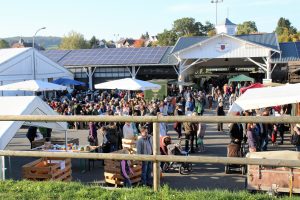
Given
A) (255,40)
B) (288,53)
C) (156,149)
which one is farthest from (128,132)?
(255,40)

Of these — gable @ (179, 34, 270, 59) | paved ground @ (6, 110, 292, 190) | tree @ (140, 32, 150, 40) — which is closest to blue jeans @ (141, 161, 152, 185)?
paved ground @ (6, 110, 292, 190)

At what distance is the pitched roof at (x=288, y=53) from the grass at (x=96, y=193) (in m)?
33.2

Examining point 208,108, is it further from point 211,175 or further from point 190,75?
point 211,175

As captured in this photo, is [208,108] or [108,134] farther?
[208,108]

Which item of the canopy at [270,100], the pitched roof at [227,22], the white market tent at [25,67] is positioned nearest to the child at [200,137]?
the canopy at [270,100]

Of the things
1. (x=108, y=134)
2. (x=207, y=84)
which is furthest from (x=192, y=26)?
(x=108, y=134)

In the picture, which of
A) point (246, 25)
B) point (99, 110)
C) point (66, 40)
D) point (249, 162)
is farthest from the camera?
point (246, 25)

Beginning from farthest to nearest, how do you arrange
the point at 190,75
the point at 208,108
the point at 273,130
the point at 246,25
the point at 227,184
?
the point at 246,25
the point at 190,75
the point at 208,108
the point at 273,130
the point at 227,184

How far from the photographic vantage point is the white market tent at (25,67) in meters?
32.4

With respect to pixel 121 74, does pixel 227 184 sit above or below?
below

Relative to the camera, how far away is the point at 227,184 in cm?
1037

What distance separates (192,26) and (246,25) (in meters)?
19.8

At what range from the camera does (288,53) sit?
120ft

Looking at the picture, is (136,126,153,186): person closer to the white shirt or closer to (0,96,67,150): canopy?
(0,96,67,150): canopy
